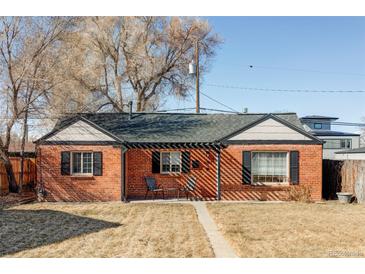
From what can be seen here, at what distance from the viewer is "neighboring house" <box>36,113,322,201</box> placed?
17.2 metres

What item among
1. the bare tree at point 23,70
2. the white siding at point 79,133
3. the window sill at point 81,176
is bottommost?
the window sill at point 81,176

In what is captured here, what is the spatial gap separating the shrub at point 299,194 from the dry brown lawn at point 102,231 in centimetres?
510

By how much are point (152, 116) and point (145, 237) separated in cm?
1191

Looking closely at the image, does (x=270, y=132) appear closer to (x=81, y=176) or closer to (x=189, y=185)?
(x=189, y=185)

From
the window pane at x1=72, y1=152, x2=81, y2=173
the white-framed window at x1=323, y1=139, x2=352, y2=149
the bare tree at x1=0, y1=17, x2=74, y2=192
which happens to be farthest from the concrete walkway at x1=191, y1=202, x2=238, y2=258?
the white-framed window at x1=323, y1=139, x2=352, y2=149

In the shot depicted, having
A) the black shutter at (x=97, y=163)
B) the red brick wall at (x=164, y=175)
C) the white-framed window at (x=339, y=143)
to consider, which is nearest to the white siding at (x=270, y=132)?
the red brick wall at (x=164, y=175)

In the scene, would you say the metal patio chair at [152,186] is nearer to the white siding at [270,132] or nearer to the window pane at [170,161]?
the window pane at [170,161]

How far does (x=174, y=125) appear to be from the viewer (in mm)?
20000

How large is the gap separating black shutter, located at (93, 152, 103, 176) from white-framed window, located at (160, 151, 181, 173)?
2864 millimetres

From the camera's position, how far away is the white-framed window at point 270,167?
58.4ft

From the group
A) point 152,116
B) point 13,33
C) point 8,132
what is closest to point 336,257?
point 152,116

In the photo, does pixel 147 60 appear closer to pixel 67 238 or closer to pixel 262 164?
pixel 262 164

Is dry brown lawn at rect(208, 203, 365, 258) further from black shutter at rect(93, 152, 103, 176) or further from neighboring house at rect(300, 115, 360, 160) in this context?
neighboring house at rect(300, 115, 360, 160)

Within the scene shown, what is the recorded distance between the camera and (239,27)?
15516 millimetres
